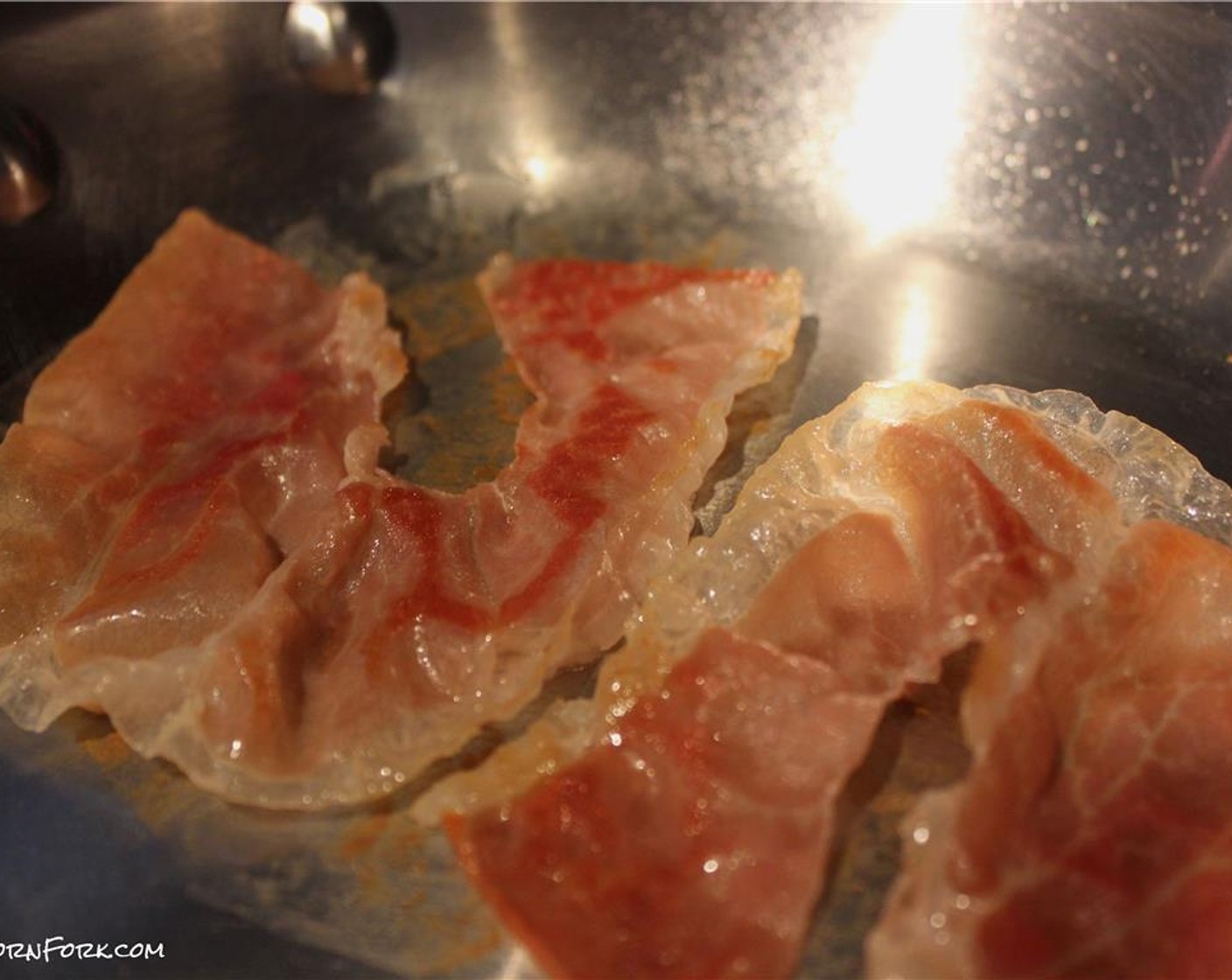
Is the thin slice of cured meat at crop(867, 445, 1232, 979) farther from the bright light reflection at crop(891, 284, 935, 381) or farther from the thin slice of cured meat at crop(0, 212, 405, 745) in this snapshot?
the thin slice of cured meat at crop(0, 212, 405, 745)

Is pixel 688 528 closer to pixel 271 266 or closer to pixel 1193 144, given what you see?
pixel 271 266

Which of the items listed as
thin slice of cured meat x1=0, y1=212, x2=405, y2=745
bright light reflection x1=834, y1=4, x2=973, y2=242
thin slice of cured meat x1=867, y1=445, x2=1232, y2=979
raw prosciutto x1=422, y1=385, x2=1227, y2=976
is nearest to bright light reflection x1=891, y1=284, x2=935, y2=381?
bright light reflection x1=834, y1=4, x2=973, y2=242

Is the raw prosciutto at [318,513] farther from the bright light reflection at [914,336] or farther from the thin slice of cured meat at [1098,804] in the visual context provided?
the thin slice of cured meat at [1098,804]

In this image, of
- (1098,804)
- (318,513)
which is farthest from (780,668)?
(318,513)

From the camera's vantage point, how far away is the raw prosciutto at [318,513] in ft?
4.35

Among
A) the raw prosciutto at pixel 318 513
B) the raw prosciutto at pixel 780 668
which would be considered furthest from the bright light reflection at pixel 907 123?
the raw prosciutto at pixel 780 668

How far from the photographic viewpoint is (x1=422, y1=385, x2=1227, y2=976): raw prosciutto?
1.14 metres

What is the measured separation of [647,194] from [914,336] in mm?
610

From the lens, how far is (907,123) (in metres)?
2.06

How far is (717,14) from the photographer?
Result: 2.17m

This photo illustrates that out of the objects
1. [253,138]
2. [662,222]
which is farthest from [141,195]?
[662,222]

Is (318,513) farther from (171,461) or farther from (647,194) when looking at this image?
(647,194)

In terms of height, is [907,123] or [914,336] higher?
[907,123]

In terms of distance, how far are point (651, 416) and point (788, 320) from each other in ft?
1.00
